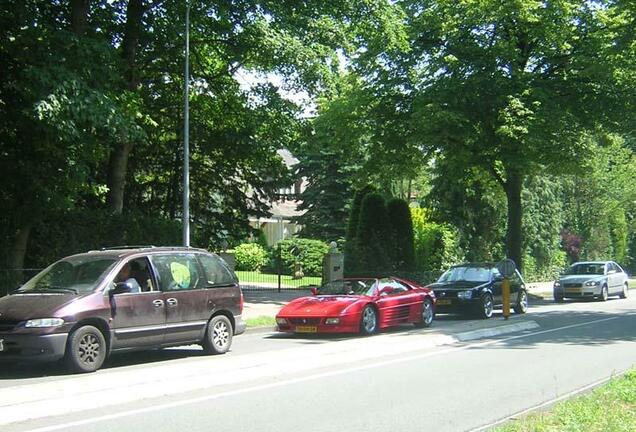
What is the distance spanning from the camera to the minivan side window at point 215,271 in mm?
12242

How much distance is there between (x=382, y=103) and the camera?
27250 mm

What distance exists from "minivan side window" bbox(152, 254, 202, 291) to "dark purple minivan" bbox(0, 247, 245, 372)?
0.02 metres

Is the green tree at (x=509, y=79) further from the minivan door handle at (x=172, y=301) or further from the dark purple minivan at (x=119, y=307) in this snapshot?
the minivan door handle at (x=172, y=301)

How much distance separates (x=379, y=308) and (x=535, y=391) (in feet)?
22.1

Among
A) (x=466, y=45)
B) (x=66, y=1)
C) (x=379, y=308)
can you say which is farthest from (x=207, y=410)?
(x=466, y=45)

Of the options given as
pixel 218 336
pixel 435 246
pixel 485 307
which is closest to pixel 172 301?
pixel 218 336

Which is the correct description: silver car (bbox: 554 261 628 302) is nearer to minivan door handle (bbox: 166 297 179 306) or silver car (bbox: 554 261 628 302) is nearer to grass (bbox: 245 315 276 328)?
grass (bbox: 245 315 276 328)

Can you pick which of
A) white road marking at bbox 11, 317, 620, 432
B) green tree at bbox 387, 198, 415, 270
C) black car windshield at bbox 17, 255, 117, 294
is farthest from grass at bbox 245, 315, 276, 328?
green tree at bbox 387, 198, 415, 270

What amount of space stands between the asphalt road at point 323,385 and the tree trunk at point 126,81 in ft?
31.4

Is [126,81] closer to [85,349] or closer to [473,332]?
[85,349]

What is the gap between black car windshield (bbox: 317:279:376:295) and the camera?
15445 mm

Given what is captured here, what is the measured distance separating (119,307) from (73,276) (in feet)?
3.12

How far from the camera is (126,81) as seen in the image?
20.3 metres

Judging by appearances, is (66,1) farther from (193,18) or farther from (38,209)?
(38,209)
